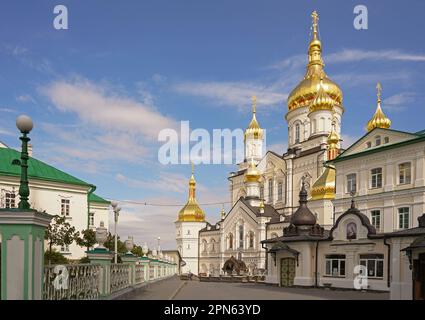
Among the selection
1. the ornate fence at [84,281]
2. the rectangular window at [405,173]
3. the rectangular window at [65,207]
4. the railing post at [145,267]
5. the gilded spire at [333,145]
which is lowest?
the railing post at [145,267]

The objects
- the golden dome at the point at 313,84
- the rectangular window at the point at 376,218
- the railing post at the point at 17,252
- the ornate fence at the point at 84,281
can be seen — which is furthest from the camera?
the golden dome at the point at 313,84

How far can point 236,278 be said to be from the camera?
39.2 m

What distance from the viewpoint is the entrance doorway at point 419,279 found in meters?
15.7

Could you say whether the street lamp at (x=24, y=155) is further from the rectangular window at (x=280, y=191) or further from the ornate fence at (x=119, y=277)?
the rectangular window at (x=280, y=191)

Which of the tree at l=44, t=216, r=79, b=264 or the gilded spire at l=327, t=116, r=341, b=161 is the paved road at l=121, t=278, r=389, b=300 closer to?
the tree at l=44, t=216, r=79, b=264

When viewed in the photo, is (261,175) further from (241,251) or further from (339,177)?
(339,177)

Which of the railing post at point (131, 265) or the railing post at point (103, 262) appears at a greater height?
the railing post at point (103, 262)

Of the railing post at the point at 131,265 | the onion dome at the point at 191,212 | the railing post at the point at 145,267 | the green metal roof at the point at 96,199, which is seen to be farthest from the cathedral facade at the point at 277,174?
the railing post at the point at 131,265

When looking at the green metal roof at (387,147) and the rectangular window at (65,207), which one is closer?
the green metal roof at (387,147)

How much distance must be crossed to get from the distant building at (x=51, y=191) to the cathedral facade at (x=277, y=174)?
2379cm

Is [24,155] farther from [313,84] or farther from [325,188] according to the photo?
[313,84]
